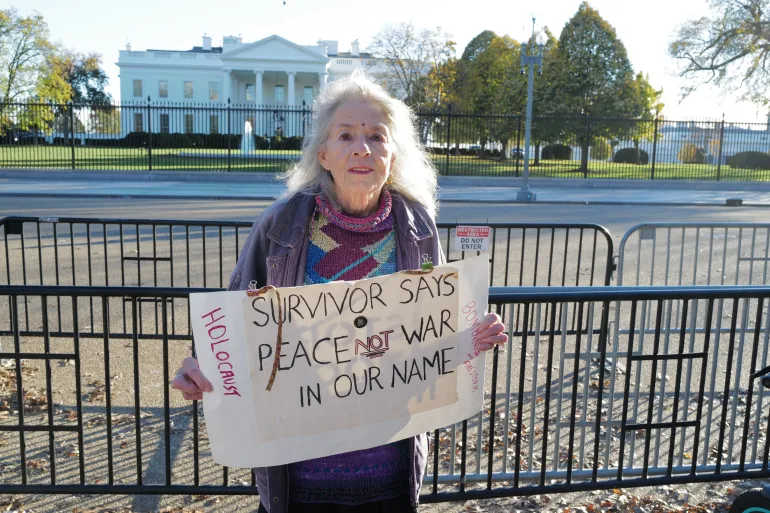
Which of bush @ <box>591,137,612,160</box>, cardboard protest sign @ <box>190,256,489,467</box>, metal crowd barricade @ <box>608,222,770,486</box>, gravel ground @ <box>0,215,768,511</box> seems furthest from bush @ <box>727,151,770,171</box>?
cardboard protest sign @ <box>190,256,489,467</box>

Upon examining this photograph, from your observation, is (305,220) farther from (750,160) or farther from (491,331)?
(750,160)

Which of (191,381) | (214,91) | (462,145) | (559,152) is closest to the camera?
(191,381)

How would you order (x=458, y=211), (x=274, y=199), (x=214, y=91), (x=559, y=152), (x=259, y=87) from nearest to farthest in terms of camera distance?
(x=458, y=211)
(x=274, y=199)
(x=559, y=152)
(x=259, y=87)
(x=214, y=91)

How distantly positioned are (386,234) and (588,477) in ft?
7.42

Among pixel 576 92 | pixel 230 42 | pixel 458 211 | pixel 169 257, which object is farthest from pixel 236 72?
pixel 169 257

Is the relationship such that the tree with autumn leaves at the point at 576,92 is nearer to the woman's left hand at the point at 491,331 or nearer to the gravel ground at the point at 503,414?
the gravel ground at the point at 503,414

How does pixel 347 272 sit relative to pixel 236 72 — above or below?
below

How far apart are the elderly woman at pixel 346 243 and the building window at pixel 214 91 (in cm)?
8534

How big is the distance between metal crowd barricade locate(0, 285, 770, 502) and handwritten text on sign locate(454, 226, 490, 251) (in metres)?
1.00

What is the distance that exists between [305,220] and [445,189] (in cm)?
2383

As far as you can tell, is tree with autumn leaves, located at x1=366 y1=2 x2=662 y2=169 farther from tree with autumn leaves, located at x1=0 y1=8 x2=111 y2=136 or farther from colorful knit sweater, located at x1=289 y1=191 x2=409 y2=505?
colorful knit sweater, located at x1=289 y1=191 x2=409 y2=505

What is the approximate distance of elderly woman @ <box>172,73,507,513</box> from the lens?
2332 millimetres

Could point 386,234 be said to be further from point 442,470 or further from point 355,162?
point 442,470

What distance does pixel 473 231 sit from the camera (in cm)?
617
